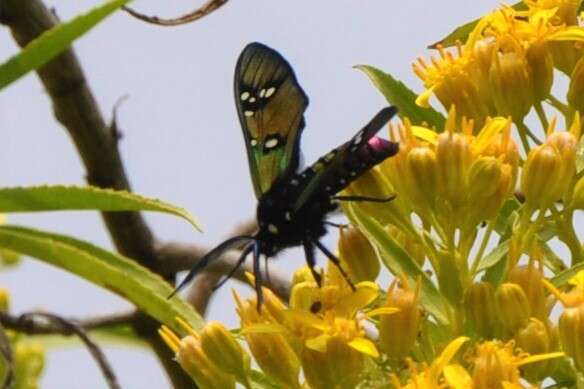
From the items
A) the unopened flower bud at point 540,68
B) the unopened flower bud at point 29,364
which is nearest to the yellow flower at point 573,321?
the unopened flower bud at point 540,68

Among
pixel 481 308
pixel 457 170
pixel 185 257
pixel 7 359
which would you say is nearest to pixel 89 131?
pixel 185 257

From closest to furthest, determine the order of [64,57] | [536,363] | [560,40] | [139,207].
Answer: [536,363] < [560,40] < [139,207] < [64,57]

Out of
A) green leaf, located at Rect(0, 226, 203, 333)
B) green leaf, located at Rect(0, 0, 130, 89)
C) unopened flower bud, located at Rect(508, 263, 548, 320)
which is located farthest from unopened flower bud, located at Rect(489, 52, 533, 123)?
green leaf, located at Rect(0, 0, 130, 89)

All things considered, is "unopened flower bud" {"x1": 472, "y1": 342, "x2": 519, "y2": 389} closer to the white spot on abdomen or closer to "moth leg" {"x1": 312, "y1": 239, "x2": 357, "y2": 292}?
"moth leg" {"x1": 312, "y1": 239, "x2": 357, "y2": 292}

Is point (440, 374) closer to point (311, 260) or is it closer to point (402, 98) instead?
point (311, 260)

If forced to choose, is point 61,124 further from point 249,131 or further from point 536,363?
point 536,363

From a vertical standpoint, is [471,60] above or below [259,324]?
above

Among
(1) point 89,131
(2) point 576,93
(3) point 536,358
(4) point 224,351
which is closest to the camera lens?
(3) point 536,358

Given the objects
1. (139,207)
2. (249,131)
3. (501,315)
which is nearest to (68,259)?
(139,207)
